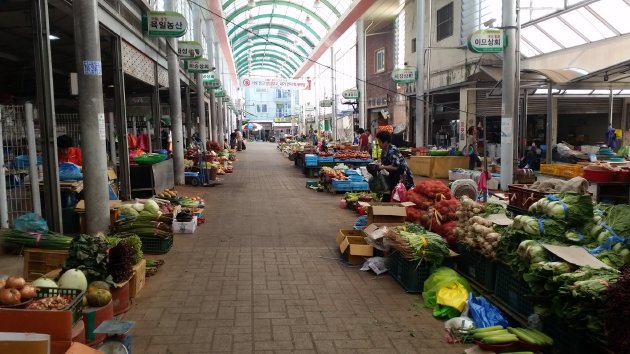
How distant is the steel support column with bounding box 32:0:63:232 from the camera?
21.9ft

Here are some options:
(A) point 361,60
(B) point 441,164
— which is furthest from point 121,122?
(A) point 361,60

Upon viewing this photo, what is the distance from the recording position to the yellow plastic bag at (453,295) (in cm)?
488

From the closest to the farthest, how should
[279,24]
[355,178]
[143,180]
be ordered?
[143,180] → [355,178] → [279,24]

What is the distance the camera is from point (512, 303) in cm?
470

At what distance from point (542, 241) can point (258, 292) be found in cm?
298

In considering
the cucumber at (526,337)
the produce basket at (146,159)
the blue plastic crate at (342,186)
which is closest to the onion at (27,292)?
the cucumber at (526,337)

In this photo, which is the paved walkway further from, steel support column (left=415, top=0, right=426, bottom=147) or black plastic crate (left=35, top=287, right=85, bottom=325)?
steel support column (left=415, top=0, right=426, bottom=147)

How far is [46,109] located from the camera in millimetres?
6738

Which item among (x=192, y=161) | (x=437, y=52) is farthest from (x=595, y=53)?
(x=192, y=161)

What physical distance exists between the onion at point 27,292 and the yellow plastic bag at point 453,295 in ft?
11.9

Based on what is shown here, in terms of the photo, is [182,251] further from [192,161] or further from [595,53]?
[595,53]

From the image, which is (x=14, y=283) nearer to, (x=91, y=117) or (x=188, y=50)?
(x=91, y=117)

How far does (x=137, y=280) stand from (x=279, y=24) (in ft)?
144

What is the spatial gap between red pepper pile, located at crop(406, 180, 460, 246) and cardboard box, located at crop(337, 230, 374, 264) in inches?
31.7
